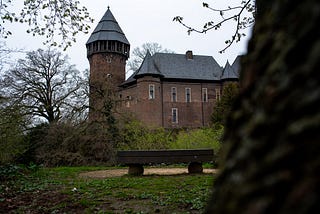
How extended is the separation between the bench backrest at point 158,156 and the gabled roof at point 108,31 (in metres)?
36.2

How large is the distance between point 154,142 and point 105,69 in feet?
85.4

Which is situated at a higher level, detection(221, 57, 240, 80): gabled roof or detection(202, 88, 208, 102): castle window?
detection(221, 57, 240, 80): gabled roof

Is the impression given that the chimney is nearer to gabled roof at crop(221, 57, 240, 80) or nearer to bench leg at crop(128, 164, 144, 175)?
gabled roof at crop(221, 57, 240, 80)

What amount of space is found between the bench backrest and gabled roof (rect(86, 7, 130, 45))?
119 ft

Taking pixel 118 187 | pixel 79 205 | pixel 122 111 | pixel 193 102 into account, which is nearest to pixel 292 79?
pixel 79 205

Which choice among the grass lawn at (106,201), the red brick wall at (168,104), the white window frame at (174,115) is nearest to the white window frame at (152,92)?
the red brick wall at (168,104)

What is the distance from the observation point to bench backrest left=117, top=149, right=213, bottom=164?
11.1 metres

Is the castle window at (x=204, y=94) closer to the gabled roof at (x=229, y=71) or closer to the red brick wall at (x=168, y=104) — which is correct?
the red brick wall at (x=168, y=104)

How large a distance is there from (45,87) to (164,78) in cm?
1978

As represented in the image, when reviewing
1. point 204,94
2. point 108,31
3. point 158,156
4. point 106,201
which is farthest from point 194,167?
point 108,31

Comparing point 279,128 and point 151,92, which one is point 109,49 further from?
point 279,128

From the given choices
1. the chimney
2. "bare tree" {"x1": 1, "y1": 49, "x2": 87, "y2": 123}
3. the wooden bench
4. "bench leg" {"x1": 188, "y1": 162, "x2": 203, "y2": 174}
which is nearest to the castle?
the chimney

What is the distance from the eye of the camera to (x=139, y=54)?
51750 millimetres

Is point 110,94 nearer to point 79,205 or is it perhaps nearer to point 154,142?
point 154,142
